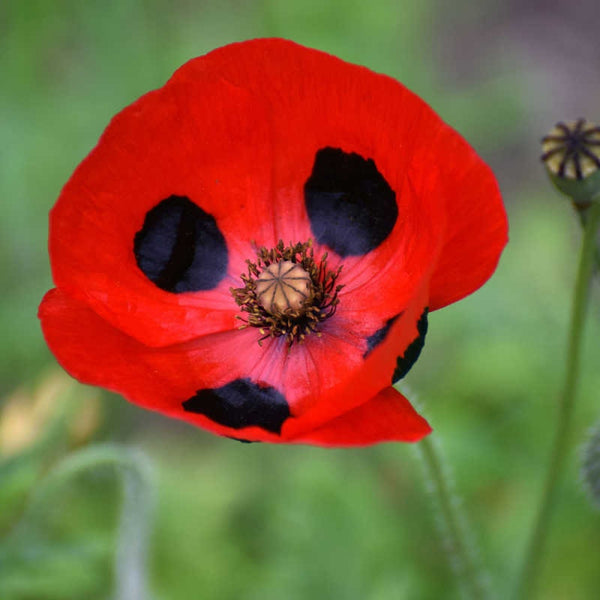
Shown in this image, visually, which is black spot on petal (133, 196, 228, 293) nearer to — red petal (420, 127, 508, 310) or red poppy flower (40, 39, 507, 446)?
red poppy flower (40, 39, 507, 446)

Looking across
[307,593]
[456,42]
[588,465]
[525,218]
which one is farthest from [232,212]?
[456,42]

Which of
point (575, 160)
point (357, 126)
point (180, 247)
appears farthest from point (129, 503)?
point (575, 160)

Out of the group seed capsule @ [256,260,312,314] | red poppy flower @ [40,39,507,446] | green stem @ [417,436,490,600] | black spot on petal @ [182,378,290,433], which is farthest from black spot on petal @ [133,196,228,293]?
green stem @ [417,436,490,600]

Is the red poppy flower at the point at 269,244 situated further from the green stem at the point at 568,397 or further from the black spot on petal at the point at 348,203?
the green stem at the point at 568,397

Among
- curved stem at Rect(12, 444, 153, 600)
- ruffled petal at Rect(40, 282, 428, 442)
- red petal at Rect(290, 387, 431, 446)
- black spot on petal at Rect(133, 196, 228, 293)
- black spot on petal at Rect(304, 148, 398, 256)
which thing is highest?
black spot on petal at Rect(304, 148, 398, 256)

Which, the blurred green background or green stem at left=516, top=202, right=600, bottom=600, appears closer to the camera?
green stem at left=516, top=202, right=600, bottom=600

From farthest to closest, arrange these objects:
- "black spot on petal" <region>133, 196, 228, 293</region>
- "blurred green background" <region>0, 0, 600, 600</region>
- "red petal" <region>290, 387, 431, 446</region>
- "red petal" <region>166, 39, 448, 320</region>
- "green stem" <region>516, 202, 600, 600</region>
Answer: "blurred green background" <region>0, 0, 600, 600</region>, "black spot on petal" <region>133, 196, 228, 293</region>, "green stem" <region>516, 202, 600, 600</region>, "red petal" <region>166, 39, 448, 320</region>, "red petal" <region>290, 387, 431, 446</region>

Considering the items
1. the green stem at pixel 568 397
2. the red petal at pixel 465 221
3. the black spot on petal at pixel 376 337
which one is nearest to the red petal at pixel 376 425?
the red petal at pixel 465 221

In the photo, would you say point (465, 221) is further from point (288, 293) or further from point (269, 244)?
point (269, 244)
